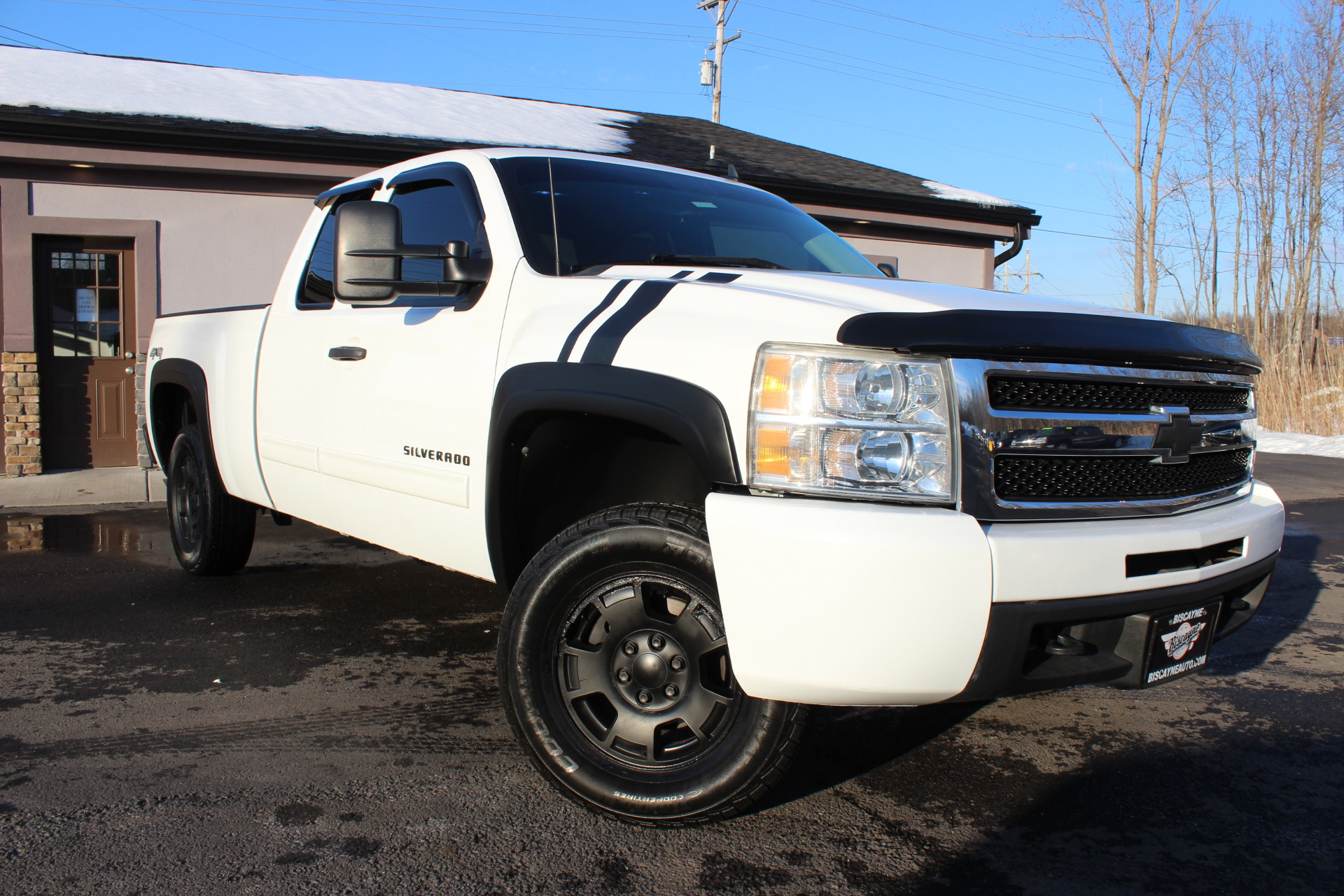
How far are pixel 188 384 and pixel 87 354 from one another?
6124 mm

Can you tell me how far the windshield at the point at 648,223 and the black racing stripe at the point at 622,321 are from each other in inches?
22.0

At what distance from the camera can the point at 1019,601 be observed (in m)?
2.15

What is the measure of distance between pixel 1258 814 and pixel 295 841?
2501 millimetres

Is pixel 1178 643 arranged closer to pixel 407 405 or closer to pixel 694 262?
pixel 694 262

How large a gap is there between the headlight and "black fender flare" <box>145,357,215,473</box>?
3618mm

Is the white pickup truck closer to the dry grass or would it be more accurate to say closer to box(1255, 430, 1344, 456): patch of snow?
box(1255, 430, 1344, 456): patch of snow

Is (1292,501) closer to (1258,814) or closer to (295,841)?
(1258,814)

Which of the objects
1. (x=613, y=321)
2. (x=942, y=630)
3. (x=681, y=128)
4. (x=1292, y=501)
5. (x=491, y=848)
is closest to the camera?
(x=942, y=630)

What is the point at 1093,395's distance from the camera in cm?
239

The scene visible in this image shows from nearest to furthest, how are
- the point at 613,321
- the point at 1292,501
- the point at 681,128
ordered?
1. the point at 613,321
2. the point at 1292,501
3. the point at 681,128

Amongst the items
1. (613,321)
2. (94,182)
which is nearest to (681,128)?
(94,182)

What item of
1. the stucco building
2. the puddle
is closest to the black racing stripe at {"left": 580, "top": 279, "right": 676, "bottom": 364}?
the puddle

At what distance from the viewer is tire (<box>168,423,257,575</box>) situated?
199 inches

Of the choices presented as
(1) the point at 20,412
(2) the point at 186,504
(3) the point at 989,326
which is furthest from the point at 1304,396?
(1) the point at 20,412
